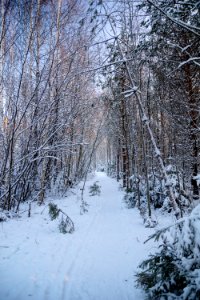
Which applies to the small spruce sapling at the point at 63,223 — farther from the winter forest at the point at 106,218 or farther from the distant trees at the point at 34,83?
the distant trees at the point at 34,83

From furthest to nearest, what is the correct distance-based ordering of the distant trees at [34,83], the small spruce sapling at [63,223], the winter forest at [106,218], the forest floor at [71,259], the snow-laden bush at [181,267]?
1. the distant trees at [34,83]
2. the small spruce sapling at [63,223]
3. the forest floor at [71,259]
4. the winter forest at [106,218]
5. the snow-laden bush at [181,267]

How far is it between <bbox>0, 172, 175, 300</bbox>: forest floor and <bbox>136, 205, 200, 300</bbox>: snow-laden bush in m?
0.66

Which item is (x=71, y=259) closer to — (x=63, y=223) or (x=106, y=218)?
(x=63, y=223)

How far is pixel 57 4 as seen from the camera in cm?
806

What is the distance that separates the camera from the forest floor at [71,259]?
2.94m

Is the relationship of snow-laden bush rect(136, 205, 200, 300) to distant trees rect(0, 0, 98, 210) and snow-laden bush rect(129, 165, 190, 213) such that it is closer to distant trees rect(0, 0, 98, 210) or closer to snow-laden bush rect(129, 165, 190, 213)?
snow-laden bush rect(129, 165, 190, 213)

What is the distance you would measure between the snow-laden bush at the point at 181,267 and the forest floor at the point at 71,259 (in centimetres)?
66

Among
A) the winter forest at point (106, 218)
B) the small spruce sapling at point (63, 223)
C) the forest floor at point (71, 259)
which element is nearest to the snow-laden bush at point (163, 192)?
the winter forest at point (106, 218)

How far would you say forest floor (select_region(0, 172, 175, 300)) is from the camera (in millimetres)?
2936

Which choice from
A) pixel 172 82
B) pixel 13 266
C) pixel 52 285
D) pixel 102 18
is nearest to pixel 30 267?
pixel 13 266

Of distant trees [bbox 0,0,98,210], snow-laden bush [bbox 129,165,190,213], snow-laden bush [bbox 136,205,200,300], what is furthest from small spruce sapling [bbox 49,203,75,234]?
snow-laden bush [bbox 136,205,200,300]

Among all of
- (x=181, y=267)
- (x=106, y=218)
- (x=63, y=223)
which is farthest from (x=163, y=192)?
(x=181, y=267)

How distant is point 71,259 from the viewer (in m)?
4.04

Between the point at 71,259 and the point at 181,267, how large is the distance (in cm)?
243
